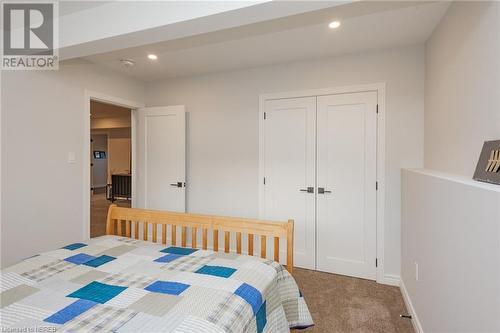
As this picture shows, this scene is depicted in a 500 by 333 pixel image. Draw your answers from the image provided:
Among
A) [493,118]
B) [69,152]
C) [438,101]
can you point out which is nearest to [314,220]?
[438,101]

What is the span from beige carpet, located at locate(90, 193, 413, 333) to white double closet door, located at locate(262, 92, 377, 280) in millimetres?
197

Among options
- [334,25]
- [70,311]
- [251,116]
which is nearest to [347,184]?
[251,116]

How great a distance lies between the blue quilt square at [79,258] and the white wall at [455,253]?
1959mm

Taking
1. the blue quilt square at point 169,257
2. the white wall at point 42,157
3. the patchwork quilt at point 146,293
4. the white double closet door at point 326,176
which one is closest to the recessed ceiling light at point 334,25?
the white double closet door at point 326,176

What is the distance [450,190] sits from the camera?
54.1 inches

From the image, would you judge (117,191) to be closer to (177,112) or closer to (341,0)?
(177,112)

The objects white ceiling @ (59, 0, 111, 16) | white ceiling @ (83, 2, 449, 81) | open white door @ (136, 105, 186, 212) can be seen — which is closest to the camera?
A: white ceiling @ (59, 0, 111, 16)

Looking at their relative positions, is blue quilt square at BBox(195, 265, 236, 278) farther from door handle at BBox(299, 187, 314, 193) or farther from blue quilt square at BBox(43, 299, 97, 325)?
door handle at BBox(299, 187, 314, 193)

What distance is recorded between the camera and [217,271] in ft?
4.66

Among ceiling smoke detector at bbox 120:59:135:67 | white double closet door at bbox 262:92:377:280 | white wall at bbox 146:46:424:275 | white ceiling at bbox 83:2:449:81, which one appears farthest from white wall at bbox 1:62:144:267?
white double closet door at bbox 262:92:377:280

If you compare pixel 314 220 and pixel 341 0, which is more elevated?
pixel 341 0

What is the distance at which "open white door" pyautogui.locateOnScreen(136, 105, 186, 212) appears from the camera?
354 cm

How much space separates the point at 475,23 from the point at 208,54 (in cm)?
225

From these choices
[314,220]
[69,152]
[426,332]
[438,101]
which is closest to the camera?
[426,332]
